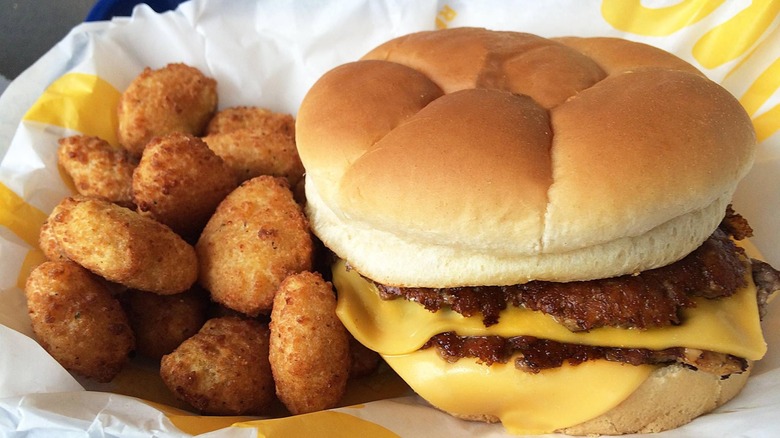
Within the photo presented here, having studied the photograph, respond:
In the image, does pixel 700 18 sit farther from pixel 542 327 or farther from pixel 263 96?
pixel 263 96

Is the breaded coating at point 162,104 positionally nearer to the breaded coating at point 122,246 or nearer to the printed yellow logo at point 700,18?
the breaded coating at point 122,246

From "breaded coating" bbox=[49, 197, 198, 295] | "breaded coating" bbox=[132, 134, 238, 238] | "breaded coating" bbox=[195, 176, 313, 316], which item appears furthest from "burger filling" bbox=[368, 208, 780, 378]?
"breaded coating" bbox=[132, 134, 238, 238]

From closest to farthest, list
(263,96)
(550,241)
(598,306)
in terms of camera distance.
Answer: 1. (550,241)
2. (598,306)
3. (263,96)

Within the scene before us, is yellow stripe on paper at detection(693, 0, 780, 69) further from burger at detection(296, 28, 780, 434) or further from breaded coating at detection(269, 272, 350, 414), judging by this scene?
breaded coating at detection(269, 272, 350, 414)

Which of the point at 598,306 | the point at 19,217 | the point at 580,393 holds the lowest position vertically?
the point at 580,393

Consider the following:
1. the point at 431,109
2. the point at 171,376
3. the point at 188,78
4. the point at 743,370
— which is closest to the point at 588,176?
the point at 431,109

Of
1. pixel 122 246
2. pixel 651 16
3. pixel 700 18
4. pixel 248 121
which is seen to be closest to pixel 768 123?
pixel 700 18

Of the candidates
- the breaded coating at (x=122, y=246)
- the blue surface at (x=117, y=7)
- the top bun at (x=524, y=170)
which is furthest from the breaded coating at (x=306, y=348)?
the blue surface at (x=117, y=7)
